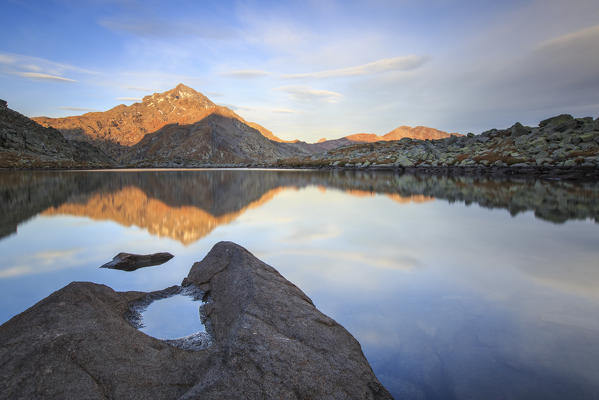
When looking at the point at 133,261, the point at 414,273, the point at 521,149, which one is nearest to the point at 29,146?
the point at 133,261

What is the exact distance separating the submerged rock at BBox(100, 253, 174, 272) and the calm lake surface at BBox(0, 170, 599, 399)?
33 centimetres

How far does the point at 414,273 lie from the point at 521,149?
5866cm

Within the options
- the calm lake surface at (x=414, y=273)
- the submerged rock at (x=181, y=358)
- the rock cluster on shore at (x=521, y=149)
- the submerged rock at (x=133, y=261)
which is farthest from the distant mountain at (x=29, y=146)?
the submerged rock at (x=181, y=358)

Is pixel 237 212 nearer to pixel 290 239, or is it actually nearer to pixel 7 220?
pixel 290 239

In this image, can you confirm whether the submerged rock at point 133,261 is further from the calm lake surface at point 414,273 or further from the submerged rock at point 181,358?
the submerged rock at point 181,358

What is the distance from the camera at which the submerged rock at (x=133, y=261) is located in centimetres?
905

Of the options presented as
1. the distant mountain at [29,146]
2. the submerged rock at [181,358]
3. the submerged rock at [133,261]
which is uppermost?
the distant mountain at [29,146]

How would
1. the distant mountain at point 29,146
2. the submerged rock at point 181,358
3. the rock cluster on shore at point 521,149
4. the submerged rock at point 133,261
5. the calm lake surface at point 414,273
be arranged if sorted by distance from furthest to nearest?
the distant mountain at point 29,146 < the rock cluster on shore at point 521,149 < the submerged rock at point 133,261 < the calm lake surface at point 414,273 < the submerged rock at point 181,358

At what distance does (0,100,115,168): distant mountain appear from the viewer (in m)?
108

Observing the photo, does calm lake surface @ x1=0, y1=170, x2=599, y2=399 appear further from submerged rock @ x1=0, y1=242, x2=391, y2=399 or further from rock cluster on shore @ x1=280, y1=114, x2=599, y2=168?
rock cluster on shore @ x1=280, y1=114, x2=599, y2=168

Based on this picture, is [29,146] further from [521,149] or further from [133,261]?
[521,149]

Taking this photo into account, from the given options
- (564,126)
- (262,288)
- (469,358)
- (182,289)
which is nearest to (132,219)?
(182,289)

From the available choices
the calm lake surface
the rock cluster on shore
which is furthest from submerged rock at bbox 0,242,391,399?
the rock cluster on shore

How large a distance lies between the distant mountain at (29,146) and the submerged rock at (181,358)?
5027 inches
